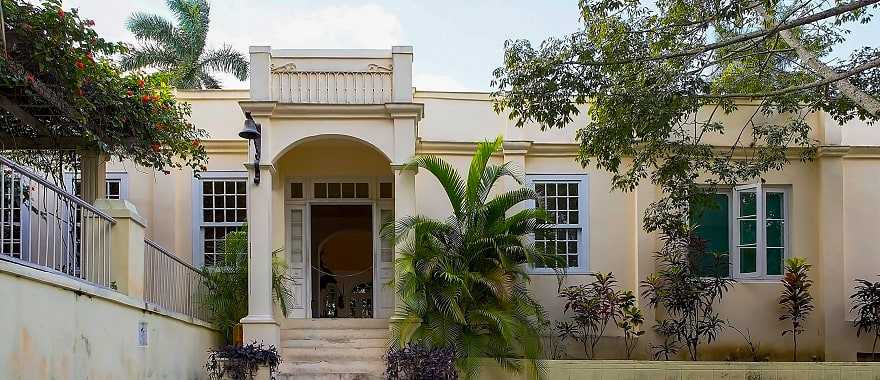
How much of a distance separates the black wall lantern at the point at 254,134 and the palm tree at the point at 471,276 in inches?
73.3

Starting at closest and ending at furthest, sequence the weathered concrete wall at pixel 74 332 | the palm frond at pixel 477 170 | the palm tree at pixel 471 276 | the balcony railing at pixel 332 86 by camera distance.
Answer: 1. the weathered concrete wall at pixel 74 332
2. the palm tree at pixel 471 276
3. the balcony railing at pixel 332 86
4. the palm frond at pixel 477 170

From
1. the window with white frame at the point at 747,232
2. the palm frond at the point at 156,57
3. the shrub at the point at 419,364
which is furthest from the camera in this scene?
the palm frond at the point at 156,57

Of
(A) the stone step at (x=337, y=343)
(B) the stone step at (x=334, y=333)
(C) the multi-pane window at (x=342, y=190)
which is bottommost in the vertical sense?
(A) the stone step at (x=337, y=343)

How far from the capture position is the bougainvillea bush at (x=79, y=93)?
10148 mm

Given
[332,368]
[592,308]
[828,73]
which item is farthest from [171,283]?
[828,73]

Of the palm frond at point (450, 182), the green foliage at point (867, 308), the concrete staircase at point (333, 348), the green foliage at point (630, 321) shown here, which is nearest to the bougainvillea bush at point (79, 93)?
the concrete staircase at point (333, 348)

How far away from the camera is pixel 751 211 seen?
16312 mm

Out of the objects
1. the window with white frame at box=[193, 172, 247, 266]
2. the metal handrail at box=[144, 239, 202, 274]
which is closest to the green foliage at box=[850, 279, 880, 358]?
the window with white frame at box=[193, 172, 247, 266]

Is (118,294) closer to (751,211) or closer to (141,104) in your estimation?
(141,104)

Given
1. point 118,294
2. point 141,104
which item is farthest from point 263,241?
point 118,294

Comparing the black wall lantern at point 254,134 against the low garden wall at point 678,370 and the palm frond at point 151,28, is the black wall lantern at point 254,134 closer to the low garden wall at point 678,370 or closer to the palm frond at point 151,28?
the low garden wall at point 678,370

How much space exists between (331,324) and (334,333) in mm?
199

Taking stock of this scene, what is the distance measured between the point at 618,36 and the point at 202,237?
7.40 metres

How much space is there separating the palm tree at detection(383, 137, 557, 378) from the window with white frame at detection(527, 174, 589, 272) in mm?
1958
